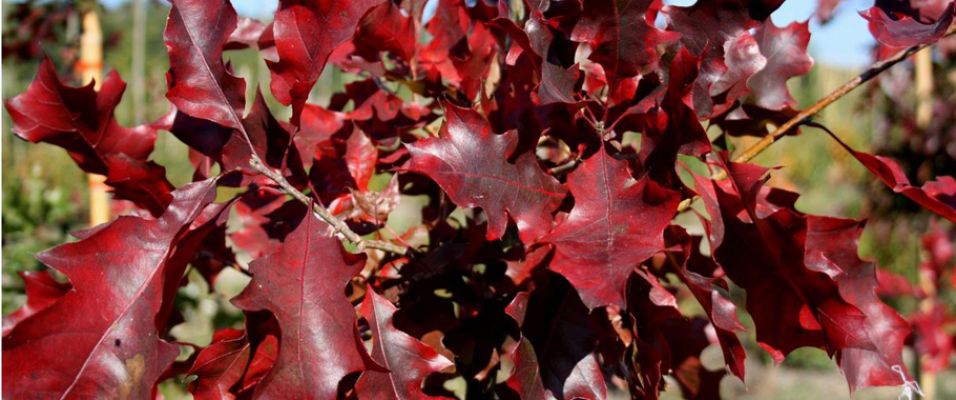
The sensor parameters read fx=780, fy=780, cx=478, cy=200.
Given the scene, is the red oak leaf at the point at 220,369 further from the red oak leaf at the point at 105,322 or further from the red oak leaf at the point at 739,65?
the red oak leaf at the point at 739,65

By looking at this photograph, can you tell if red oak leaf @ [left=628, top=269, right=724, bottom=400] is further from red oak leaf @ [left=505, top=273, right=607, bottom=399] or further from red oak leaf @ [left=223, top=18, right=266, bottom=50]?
red oak leaf @ [left=223, top=18, right=266, bottom=50]

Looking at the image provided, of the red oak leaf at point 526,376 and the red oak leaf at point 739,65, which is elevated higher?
the red oak leaf at point 739,65

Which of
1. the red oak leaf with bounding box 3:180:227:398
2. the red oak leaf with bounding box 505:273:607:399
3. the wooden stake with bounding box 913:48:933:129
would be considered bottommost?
the wooden stake with bounding box 913:48:933:129

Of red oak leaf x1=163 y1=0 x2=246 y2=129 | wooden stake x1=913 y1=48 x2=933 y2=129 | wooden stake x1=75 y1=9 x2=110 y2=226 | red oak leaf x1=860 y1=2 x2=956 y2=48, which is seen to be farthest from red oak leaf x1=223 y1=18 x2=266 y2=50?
wooden stake x1=913 y1=48 x2=933 y2=129

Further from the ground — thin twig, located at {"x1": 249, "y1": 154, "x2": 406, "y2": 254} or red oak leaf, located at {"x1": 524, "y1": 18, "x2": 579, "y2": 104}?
red oak leaf, located at {"x1": 524, "y1": 18, "x2": 579, "y2": 104}

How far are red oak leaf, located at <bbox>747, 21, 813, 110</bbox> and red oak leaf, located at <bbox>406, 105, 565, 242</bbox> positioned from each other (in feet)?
1.19

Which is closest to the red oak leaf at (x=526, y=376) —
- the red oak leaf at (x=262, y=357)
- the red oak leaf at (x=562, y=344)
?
the red oak leaf at (x=562, y=344)

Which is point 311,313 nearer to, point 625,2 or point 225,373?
point 225,373

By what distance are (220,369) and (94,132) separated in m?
0.34

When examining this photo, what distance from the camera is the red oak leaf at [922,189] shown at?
77 cm

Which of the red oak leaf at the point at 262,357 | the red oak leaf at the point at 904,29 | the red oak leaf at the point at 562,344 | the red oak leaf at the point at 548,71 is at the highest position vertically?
the red oak leaf at the point at 548,71

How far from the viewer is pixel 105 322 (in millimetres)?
641

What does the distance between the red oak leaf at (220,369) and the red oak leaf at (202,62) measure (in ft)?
0.74

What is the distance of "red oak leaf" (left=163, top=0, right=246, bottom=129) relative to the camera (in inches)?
29.3
